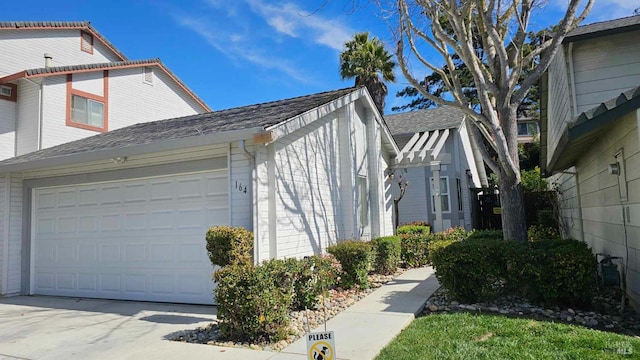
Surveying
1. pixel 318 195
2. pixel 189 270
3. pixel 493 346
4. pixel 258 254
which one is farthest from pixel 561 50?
pixel 189 270

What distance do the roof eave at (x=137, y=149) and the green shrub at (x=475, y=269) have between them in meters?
3.74

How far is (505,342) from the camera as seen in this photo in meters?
4.73

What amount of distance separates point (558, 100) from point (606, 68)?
159 centimetres

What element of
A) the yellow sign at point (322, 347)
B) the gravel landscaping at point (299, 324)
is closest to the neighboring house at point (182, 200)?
the gravel landscaping at point (299, 324)

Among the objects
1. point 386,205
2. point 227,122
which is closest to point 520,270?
point 227,122

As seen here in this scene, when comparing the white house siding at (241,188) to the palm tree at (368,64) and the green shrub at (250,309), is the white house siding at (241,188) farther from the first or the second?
the palm tree at (368,64)

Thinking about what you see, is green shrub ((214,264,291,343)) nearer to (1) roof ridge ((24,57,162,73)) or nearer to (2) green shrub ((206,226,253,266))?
(2) green shrub ((206,226,253,266))

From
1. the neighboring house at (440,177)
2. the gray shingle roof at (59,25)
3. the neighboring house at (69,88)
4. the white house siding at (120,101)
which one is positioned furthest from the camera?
the neighboring house at (440,177)

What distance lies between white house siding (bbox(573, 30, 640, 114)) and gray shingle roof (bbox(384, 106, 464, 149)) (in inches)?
399

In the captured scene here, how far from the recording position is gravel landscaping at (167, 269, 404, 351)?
17.8 ft

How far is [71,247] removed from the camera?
9.53 m

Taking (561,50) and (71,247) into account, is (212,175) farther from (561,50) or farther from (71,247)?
(561,50)

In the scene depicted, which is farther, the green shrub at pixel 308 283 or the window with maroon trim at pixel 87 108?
the window with maroon trim at pixel 87 108

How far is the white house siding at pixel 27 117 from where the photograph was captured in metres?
12.3
